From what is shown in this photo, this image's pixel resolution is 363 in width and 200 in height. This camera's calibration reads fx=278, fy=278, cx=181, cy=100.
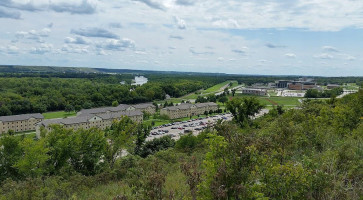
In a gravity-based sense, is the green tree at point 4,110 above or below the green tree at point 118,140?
below

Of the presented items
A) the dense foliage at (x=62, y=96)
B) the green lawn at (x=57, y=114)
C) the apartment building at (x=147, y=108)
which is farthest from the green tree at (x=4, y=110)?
the apartment building at (x=147, y=108)

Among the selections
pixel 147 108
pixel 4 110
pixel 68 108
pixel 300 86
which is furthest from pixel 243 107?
pixel 300 86

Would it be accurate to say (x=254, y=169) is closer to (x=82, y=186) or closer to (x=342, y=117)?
(x=82, y=186)

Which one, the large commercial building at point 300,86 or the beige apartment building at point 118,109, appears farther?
the large commercial building at point 300,86

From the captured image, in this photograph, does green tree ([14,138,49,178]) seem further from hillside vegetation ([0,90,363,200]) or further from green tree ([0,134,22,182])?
green tree ([0,134,22,182])

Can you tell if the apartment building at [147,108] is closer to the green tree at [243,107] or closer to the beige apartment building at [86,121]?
the beige apartment building at [86,121]

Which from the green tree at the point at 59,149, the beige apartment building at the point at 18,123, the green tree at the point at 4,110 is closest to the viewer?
the green tree at the point at 59,149
